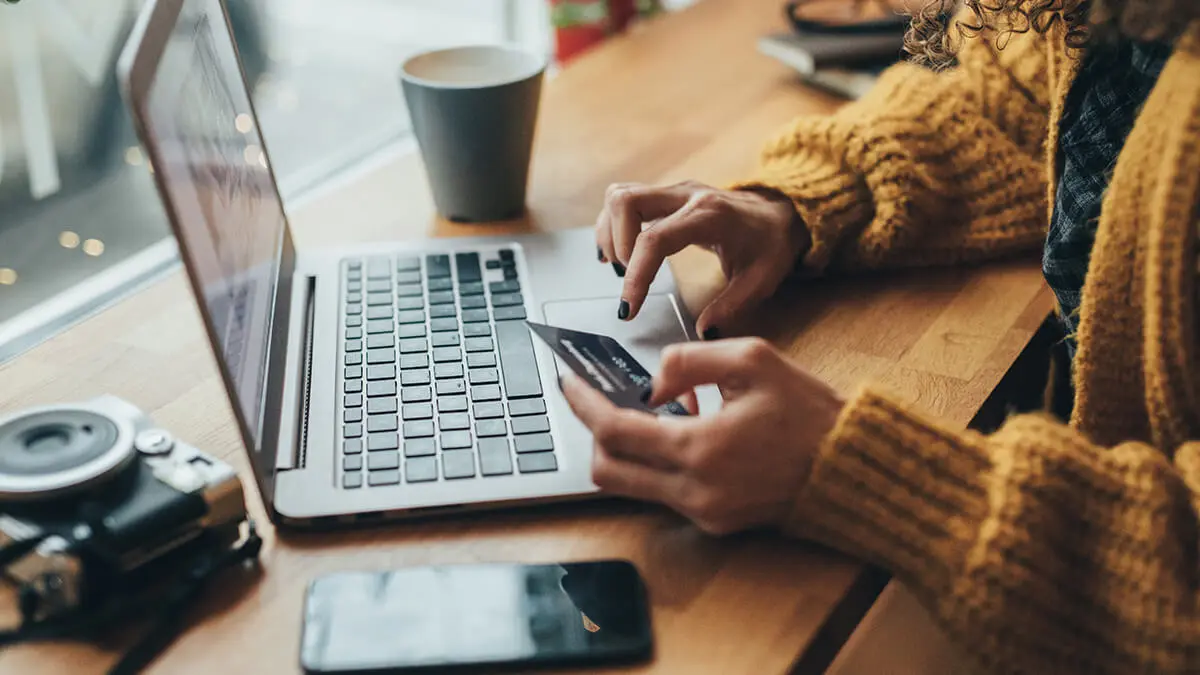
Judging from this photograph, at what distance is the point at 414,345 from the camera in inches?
28.5

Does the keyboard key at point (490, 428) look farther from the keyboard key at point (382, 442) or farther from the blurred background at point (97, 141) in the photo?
the blurred background at point (97, 141)

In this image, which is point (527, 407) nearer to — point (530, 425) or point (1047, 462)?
point (530, 425)

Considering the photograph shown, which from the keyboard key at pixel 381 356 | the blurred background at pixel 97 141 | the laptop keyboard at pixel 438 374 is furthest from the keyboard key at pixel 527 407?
the blurred background at pixel 97 141

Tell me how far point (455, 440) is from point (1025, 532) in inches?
12.5

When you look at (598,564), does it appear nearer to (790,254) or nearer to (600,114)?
(790,254)

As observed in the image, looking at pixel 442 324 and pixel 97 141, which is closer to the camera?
pixel 442 324

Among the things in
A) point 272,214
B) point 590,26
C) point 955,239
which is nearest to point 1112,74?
point 955,239

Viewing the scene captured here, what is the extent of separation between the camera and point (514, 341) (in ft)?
2.39

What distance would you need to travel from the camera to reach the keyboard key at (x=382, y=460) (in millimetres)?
605

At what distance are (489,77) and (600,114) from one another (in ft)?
0.72

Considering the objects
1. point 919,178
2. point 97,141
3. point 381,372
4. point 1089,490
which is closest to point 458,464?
point 381,372

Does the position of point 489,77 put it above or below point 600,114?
above

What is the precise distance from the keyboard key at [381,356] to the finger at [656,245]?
0.54 feet

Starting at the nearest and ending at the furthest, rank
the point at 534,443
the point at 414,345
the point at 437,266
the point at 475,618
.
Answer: the point at 475,618, the point at 534,443, the point at 414,345, the point at 437,266
